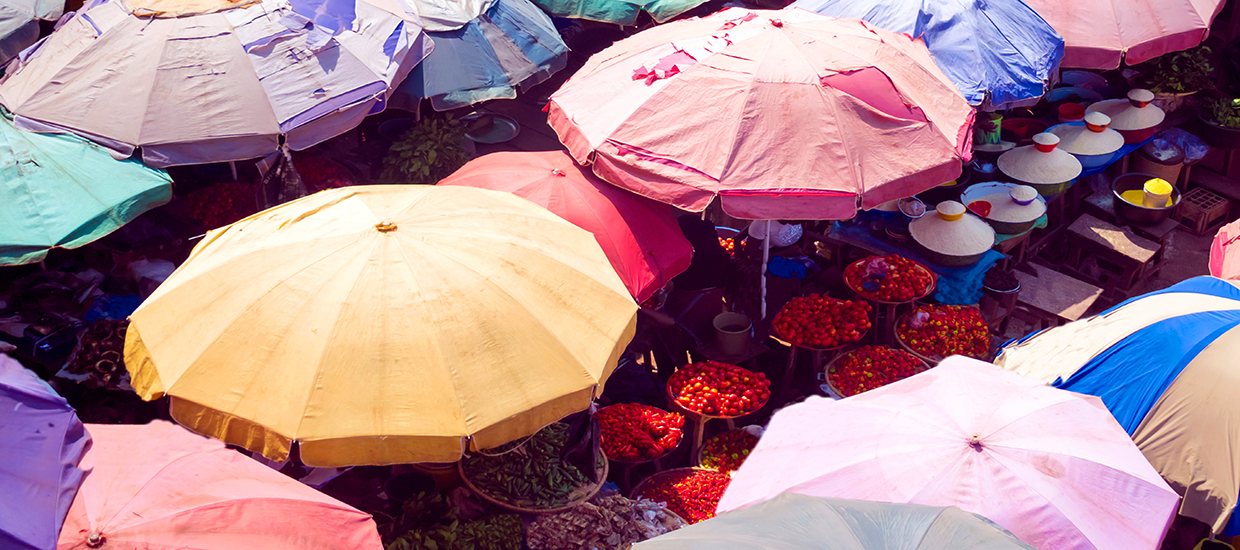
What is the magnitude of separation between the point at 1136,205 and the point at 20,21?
377 inches

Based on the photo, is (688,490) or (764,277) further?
(764,277)

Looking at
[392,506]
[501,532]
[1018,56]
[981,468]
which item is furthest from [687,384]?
[1018,56]

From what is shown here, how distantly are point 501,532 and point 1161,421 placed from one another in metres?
3.14

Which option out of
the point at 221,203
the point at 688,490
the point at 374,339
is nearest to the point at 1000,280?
the point at 688,490

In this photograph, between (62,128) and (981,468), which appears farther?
(62,128)

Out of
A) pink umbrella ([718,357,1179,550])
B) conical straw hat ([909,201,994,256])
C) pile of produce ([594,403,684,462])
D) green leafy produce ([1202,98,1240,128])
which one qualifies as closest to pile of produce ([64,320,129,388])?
pile of produce ([594,403,684,462])

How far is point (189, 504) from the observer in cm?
271

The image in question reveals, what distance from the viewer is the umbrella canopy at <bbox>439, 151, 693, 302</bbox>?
4621 millimetres

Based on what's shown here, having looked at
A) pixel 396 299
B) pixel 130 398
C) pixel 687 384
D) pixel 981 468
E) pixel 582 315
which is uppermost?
pixel 396 299

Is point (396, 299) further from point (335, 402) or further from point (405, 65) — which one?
point (405, 65)

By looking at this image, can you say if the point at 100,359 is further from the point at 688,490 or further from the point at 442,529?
the point at 688,490

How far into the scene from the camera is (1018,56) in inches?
244

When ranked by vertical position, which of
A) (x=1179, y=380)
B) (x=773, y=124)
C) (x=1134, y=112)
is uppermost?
(x=773, y=124)

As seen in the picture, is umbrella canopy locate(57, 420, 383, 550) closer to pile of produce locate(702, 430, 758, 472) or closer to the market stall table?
pile of produce locate(702, 430, 758, 472)
